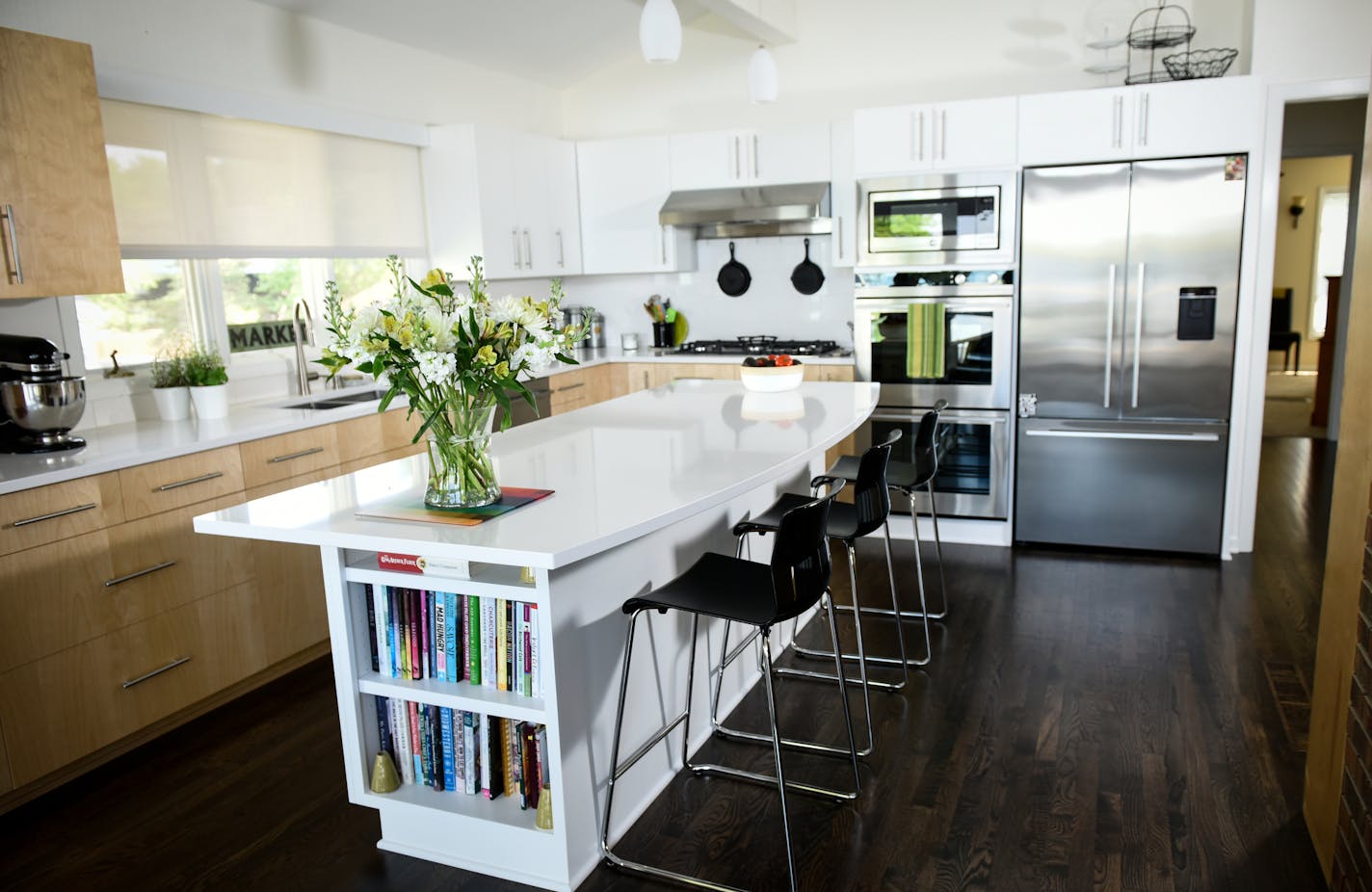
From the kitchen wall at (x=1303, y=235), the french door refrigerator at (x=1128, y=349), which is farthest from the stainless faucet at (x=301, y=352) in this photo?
the kitchen wall at (x=1303, y=235)

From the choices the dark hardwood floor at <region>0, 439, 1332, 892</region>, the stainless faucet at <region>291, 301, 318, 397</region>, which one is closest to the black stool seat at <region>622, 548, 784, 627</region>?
the dark hardwood floor at <region>0, 439, 1332, 892</region>

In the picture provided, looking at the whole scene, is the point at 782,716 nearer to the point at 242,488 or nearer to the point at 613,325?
the point at 242,488

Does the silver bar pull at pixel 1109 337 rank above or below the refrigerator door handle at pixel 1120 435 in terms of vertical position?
above

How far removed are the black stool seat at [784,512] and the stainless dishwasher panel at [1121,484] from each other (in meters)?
1.90

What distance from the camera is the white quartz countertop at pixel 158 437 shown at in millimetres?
2873

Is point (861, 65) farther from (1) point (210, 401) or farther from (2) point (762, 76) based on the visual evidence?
(1) point (210, 401)

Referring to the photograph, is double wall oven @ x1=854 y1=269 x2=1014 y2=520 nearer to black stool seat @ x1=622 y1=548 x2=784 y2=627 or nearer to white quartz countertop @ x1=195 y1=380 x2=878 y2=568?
white quartz countertop @ x1=195 y1=380 x2=878 y2=568

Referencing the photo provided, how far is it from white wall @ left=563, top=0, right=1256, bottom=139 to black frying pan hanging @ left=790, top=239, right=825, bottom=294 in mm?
844

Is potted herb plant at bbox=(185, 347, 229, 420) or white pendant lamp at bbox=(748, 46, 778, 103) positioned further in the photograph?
white pendant lamp at bbox=(748, 46, 778, 103)

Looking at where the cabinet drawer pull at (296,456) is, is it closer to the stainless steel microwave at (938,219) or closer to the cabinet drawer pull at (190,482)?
the cabinet drawer pull at (190,482)

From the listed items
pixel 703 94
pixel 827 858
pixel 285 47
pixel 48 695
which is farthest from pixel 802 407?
pixel 703 94

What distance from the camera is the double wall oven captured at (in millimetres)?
4807

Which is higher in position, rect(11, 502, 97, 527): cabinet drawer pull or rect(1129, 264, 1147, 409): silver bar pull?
rect(1129, 264, 1147, 409): silver bar pull

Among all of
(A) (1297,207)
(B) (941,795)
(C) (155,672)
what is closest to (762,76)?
(B) (941,795)
